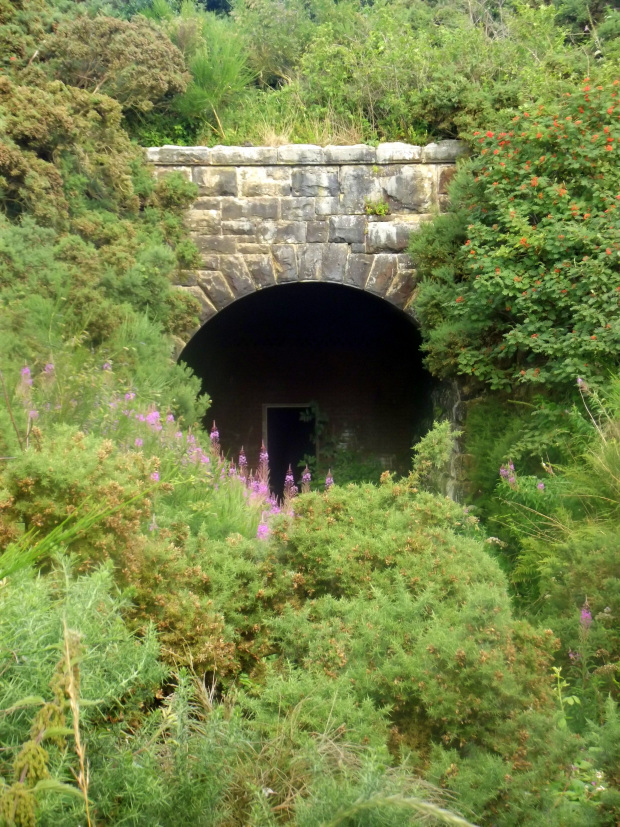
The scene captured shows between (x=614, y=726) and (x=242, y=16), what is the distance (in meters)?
9.80

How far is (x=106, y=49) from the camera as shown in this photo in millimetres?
7039

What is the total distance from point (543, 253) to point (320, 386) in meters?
5.27

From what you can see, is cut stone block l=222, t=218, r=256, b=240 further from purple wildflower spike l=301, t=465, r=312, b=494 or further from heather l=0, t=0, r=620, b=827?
purple wildflower spike l=301, t=465, r=312, b=494

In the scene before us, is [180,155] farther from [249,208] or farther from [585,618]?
[585,618]

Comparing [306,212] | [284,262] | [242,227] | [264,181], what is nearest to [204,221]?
[242,227]

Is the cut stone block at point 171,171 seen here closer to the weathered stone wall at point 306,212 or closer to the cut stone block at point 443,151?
the weathered stone wall at point 306,212

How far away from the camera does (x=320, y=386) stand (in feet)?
35.8

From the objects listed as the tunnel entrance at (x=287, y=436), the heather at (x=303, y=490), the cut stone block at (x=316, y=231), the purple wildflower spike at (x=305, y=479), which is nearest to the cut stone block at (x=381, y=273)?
the heather at (x=303, y=490)

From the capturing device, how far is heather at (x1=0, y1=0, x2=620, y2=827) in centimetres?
209

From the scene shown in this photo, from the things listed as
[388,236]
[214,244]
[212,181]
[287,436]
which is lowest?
[287,436]

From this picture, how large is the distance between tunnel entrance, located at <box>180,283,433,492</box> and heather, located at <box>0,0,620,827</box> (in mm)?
2629

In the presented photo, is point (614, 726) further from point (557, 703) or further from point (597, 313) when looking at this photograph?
point (597, 313)

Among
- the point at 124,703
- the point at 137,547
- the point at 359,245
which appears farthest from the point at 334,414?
the point at 124,703

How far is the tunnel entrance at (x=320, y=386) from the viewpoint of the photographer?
1023 cm
